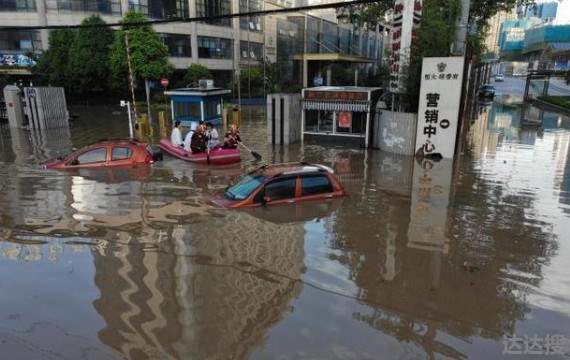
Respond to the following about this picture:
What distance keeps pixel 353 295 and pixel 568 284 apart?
12.2 feet

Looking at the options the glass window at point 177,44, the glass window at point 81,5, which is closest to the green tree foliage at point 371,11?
the glass window at point 177,44

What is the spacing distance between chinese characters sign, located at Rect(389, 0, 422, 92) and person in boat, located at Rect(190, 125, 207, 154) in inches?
354

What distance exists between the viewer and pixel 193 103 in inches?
1112

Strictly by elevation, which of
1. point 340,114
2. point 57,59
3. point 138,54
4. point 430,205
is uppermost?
point 138,54

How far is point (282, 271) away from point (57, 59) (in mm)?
40997

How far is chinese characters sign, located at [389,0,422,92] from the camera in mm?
18609

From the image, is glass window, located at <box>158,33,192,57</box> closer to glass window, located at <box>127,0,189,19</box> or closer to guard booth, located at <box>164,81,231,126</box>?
glass window, located at <box>127,0,189,19</box>

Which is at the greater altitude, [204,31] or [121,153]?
[204,31]

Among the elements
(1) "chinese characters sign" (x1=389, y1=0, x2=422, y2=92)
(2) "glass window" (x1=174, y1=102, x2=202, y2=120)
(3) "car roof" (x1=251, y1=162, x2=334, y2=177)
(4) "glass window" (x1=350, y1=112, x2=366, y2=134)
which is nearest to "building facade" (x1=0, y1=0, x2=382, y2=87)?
(2) "glass window" (x1=174, y1=102, x2=202, y2=120)

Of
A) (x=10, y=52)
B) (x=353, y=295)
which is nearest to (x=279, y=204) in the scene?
(x=353, y=295)

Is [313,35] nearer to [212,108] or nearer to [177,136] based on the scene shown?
Result: [212,108]

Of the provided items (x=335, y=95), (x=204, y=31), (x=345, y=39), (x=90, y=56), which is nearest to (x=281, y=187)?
(x=335, y=95)

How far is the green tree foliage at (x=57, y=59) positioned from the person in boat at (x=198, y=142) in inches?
1157

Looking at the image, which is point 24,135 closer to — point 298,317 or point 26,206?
point 26,206
